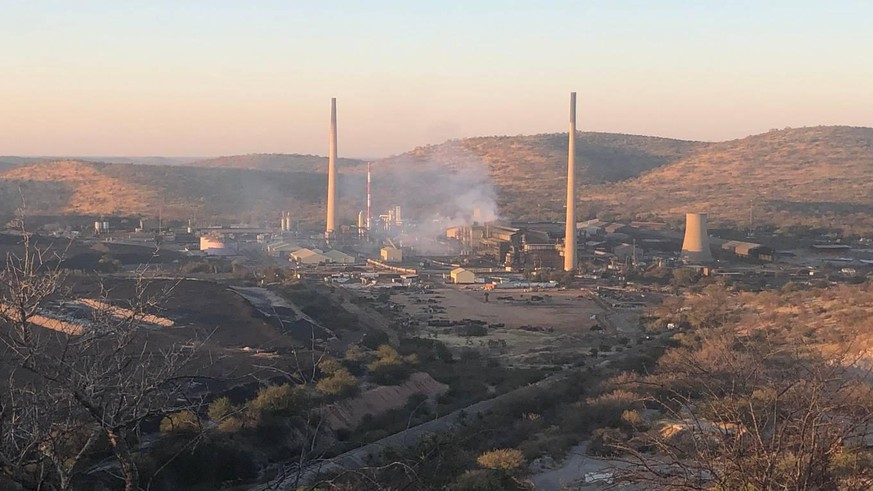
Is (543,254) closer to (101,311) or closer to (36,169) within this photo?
(101,311)

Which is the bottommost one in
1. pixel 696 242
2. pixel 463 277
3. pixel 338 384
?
pixel 463 277

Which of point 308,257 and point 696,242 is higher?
point 696,242

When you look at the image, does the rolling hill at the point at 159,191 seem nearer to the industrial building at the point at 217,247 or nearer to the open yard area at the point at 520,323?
the industrial building at the point at 217,247

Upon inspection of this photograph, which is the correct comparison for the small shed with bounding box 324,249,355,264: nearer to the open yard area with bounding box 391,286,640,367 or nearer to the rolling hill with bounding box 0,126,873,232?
the open yard area with bounding box 391,286,640,367

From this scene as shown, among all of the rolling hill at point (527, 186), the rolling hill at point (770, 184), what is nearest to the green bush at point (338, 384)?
the rolling hill at point (770, 184)

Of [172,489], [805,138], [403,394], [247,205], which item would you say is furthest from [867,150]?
[172,489]

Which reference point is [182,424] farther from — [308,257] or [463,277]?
[308,257]

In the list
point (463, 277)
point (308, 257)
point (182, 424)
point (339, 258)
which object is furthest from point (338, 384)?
point (339, 258)
